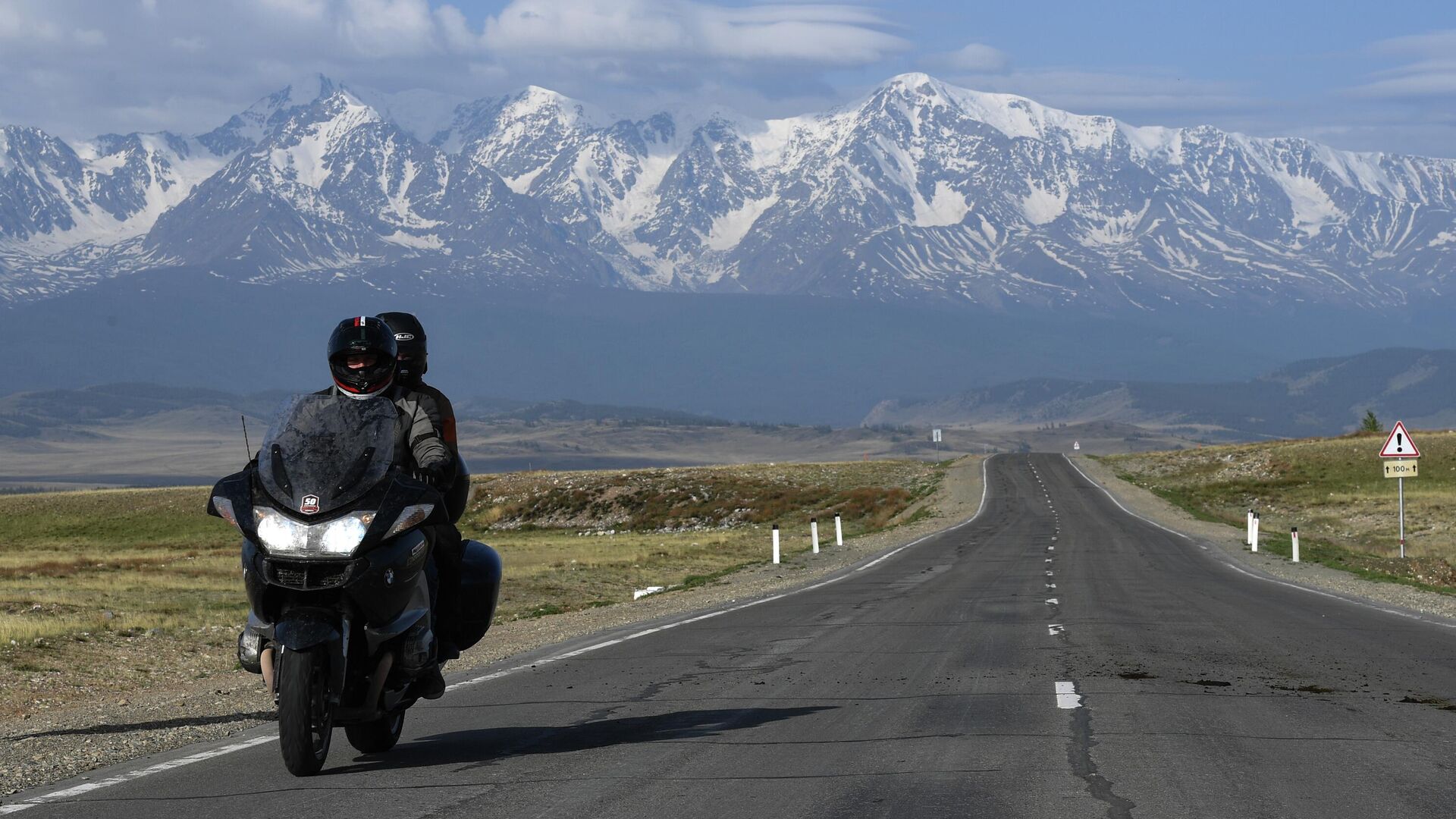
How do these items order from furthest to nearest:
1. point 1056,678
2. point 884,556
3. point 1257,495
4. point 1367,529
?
point 1257,495 < point 1367,529 < point 884,556 < point 1056,678

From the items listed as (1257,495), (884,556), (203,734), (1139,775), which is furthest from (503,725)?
(1257,495)

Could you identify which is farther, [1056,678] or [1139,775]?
[1056,678]

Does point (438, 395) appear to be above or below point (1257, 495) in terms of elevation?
above

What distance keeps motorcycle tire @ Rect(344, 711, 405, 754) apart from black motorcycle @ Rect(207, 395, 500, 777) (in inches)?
27.0

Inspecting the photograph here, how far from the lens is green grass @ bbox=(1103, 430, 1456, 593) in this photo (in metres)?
42.3

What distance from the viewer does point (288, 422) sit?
9.20m

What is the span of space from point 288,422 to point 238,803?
209 cm

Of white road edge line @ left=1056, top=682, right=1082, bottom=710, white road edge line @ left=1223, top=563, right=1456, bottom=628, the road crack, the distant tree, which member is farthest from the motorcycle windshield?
the distant tree

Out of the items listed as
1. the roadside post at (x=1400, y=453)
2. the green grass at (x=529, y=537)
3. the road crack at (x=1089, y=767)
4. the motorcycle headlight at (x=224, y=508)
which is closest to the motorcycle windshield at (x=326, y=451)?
the motorcycle headlight at (x=224, y=508)

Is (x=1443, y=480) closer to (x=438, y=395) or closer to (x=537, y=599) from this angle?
(x=537, y=599)

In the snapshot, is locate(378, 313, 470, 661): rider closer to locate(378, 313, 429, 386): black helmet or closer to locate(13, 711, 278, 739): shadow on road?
locate(378, 313, 429, 386): black helmet

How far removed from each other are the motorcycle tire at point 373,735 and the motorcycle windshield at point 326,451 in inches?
73.9

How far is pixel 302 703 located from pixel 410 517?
1135mm

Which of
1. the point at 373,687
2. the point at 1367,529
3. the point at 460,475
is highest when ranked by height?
the point at 460,475
